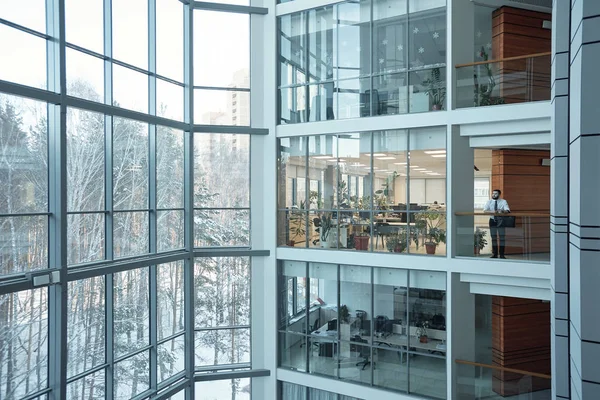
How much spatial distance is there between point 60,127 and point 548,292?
10.1m

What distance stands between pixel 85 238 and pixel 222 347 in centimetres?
537

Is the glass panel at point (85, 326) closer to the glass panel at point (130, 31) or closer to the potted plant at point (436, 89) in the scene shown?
the glass panel at point (130, 31)

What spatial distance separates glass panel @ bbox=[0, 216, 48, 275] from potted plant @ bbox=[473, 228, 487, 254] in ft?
28.5

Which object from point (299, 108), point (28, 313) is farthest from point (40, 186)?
point (299, 108)

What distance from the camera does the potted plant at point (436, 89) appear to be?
12.1 meters

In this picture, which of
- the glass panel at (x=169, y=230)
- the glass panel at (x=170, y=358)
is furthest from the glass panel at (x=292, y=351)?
the glass panel at (x=169, y=230)

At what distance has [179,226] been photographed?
13.8 meters

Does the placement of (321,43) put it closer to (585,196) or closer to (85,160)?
(85,160)

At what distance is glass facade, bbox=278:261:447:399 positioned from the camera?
12.2m

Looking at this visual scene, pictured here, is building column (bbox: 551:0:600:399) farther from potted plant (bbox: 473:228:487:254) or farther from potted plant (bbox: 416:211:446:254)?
potted plant (bbox: 416:211:446:254)

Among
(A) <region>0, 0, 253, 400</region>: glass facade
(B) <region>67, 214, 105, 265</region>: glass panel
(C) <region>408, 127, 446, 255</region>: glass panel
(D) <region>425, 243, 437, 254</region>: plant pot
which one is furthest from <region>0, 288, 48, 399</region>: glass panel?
(D) <region>425, 243, 437, 254</region>: plant pot

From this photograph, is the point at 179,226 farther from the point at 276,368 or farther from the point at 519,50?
the point at 519,50

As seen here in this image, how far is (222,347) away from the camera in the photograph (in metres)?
14.5

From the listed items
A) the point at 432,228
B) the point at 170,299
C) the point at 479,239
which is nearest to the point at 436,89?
the point at 432,228
